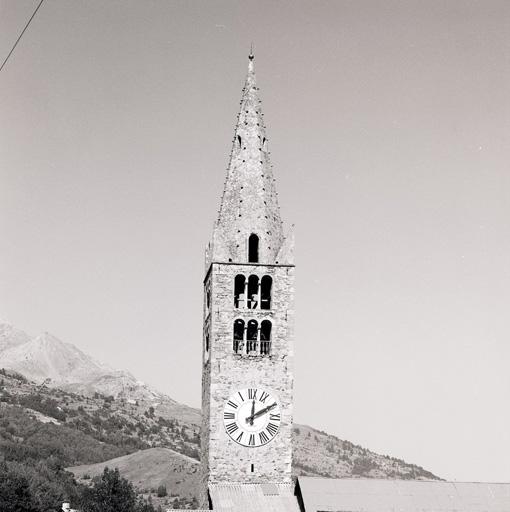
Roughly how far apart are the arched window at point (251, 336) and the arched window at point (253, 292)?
858mm

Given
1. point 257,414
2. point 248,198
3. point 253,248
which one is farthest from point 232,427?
point 248,198

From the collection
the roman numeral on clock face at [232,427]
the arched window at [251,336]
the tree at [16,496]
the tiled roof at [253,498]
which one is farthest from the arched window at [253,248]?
the tree at [16,496]

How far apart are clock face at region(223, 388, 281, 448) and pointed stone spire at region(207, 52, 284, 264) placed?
6.55 metres

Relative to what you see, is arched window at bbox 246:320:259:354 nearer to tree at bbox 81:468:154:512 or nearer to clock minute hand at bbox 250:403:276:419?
clock minute hand at bbox 250:403:276:419

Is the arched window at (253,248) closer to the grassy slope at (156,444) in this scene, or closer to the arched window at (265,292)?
the arched window at (265,292)

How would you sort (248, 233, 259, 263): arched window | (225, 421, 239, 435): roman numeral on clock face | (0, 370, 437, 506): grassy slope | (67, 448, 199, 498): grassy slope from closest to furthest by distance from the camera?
(225, 421, 239, 435): roman numeral on clock face → (248, 233, 259, 263): arched window → (67, 448, 199, 498): grassy slope → (0, 370, 437, 506): grassy slope

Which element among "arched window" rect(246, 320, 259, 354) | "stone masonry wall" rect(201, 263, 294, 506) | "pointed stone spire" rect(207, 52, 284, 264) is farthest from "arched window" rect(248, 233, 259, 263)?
"arched window" rect(246, 320, 259, 354)

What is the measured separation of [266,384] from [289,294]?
4.51 meters

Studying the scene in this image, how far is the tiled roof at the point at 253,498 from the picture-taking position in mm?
47531

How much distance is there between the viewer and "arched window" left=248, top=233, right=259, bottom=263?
5278cm

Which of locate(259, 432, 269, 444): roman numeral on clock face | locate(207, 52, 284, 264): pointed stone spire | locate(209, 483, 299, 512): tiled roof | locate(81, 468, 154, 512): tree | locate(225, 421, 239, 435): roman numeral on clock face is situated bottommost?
locate(209, 483, 299, 512): tiled roof

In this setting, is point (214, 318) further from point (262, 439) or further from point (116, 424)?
point (116, 424)

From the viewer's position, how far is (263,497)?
48.4 metres

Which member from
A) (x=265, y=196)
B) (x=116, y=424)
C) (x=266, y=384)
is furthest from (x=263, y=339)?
(x=116, y=424)
